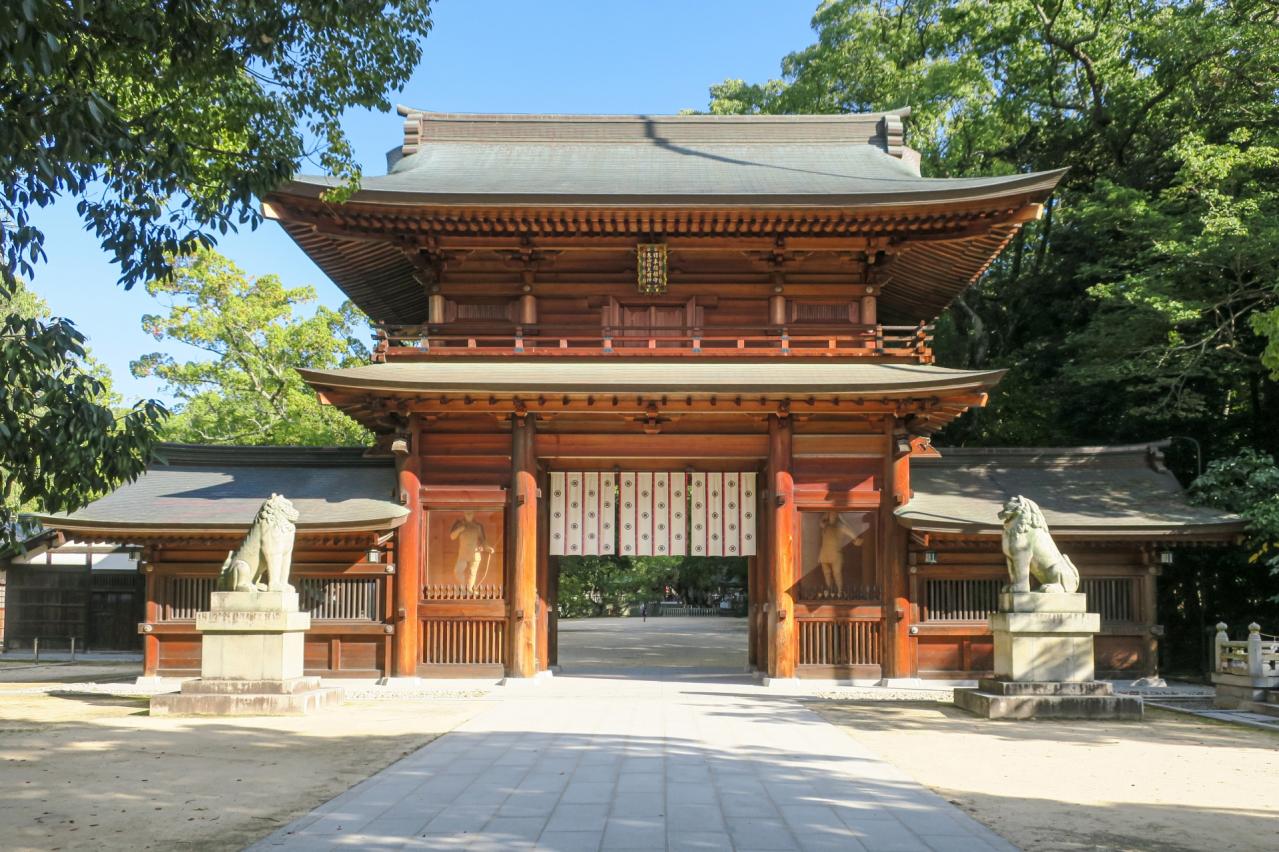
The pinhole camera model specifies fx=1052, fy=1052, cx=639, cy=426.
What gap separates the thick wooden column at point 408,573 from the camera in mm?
17484

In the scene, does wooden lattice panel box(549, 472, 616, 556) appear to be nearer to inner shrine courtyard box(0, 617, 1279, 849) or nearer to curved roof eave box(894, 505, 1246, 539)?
inner shrine courtyard box(0, 617, 1279, 849)

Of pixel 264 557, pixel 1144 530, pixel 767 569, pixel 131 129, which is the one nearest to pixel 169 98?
pixel 131 129

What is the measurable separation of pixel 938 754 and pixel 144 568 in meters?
13.8

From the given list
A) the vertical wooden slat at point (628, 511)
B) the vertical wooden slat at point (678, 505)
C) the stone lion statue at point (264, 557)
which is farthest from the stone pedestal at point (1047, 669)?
the stone lion statue at point (264, 557)

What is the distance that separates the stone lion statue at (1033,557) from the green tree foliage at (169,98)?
33.1 feet

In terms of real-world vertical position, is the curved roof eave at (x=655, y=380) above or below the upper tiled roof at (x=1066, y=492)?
above

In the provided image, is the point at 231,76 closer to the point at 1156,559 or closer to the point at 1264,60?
the point at 1156,559

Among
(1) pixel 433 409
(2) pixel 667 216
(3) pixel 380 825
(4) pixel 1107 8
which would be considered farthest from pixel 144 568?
(4) pixel 1107 8

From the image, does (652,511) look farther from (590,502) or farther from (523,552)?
(523,552)

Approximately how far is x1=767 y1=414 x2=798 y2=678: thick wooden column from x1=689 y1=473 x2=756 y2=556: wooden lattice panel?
54.6 inches

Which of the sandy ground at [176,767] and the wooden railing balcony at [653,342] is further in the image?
the wooden railing balcony at [653,342]

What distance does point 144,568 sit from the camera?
59.8 ft

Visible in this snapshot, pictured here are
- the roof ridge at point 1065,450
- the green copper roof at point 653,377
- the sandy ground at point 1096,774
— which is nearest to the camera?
the sandy ground at point 1096,774

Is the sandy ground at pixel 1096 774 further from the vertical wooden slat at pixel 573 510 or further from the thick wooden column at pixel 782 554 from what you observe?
the vertical wooden slat at pixel 573 510
